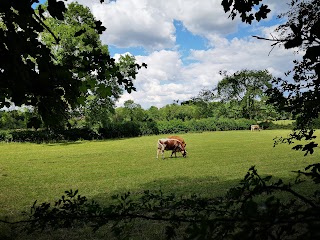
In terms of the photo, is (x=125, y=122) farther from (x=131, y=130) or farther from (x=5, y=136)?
(x=5, y=136)

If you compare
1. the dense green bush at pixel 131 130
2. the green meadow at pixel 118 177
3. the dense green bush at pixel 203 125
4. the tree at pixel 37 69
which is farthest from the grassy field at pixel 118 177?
the dense green bush at pixel 203 125

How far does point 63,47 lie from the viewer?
34.9 metres

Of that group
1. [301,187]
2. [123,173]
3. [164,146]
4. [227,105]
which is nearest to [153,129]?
[227,105]

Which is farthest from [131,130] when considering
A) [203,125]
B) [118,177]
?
[118,177]

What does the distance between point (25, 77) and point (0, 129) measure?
134ft

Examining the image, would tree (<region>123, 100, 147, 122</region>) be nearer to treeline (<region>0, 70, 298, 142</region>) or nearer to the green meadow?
treeline (<region>0, 70, 298, 142</region>)

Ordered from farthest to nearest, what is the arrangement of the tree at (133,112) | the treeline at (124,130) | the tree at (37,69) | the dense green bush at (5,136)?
the tree at (133,112), the treeline at (124,130), the dense green bush at (5,136), the tree at (37,69)

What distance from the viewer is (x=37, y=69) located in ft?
9.45

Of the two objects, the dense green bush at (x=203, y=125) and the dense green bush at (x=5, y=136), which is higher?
the dense green bush at (x=203, y=125)

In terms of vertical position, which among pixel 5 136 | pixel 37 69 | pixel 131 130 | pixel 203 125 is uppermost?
pixel 37 69

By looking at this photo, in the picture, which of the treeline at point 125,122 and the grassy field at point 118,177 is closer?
the grassy field at point 118,177

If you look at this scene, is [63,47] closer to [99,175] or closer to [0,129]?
[0,129]

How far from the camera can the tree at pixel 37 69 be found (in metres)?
2.50

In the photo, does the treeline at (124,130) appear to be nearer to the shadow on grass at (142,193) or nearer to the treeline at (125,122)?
the treeline at (125,122)
